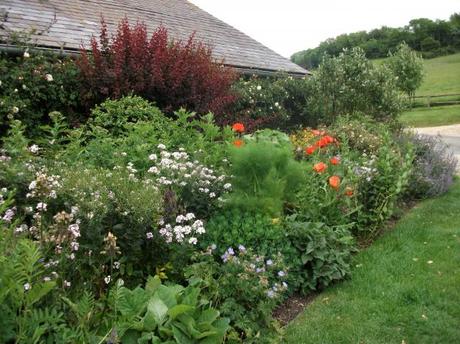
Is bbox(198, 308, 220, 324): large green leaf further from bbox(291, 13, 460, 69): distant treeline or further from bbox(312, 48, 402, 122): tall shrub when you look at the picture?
bbox(291, 13, 460, 69): distant treeline

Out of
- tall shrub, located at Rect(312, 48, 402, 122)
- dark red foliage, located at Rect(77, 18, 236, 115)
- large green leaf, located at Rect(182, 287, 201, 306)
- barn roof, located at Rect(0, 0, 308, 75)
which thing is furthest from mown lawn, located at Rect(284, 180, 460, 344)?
barn roof, located at Rect(0, 0, 308, 75)

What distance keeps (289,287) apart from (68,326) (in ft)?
7.64

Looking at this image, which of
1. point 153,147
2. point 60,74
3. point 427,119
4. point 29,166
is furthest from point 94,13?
point 427,119

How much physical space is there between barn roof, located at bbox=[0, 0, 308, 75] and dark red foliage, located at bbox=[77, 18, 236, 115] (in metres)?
1.38

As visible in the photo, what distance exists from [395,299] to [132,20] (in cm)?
1119

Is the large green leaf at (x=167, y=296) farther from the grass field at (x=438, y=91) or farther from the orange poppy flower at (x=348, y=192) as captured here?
the grass field at (x=438, y=91)

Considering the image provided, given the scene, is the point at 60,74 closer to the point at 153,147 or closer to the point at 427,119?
the point at 153,147

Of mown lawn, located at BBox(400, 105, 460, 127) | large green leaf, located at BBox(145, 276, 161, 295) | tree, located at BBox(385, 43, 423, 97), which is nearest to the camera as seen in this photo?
large green leaf, located at BBox(145, 276, 161, 295)

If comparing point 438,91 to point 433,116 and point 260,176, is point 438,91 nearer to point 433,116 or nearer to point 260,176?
point 433,116

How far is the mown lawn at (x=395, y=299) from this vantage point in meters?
3.50

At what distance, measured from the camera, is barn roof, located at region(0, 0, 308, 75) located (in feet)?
29.2

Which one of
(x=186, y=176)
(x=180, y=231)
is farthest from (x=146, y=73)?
(x=180, y=231)

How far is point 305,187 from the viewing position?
546 centimetres

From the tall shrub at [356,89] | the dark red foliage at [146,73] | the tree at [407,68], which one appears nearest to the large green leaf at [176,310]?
the dark red foliage at [146,73]
